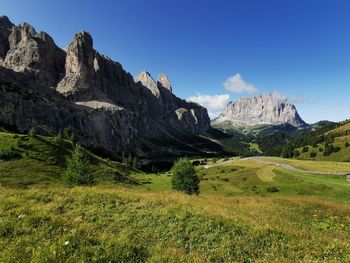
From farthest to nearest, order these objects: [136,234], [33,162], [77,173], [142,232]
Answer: [33,162], [77,173], [142,232], [136,234]

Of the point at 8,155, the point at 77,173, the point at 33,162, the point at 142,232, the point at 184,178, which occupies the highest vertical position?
the point at 142,232

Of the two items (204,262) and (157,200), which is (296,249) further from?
(157,200)

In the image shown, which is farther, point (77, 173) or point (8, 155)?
point (8, 155)

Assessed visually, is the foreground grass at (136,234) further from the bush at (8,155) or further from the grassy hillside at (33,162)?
the bush at (8,155)

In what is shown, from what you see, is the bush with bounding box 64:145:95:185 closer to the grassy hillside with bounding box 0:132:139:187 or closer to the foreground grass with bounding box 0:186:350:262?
the grassy hillside with bounding box 0:132:139:187

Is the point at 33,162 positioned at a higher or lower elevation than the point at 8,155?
lower

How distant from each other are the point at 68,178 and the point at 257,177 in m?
86.6

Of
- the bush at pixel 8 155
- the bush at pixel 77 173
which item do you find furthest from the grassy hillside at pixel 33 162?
the bush at pixel 77 173

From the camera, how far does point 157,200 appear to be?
16797mm

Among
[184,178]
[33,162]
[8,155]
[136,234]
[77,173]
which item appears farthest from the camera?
[184,178]

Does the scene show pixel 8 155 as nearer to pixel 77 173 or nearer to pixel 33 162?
pixel 33 162

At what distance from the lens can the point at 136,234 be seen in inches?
452

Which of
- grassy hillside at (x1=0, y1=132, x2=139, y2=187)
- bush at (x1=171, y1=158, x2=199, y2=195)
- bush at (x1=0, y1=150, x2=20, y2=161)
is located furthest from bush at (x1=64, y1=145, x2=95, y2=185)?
bush at (x1=171, y1=158, x2=199, y2=195)

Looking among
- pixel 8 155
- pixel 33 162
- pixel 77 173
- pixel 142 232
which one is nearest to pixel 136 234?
pixel 142 232
